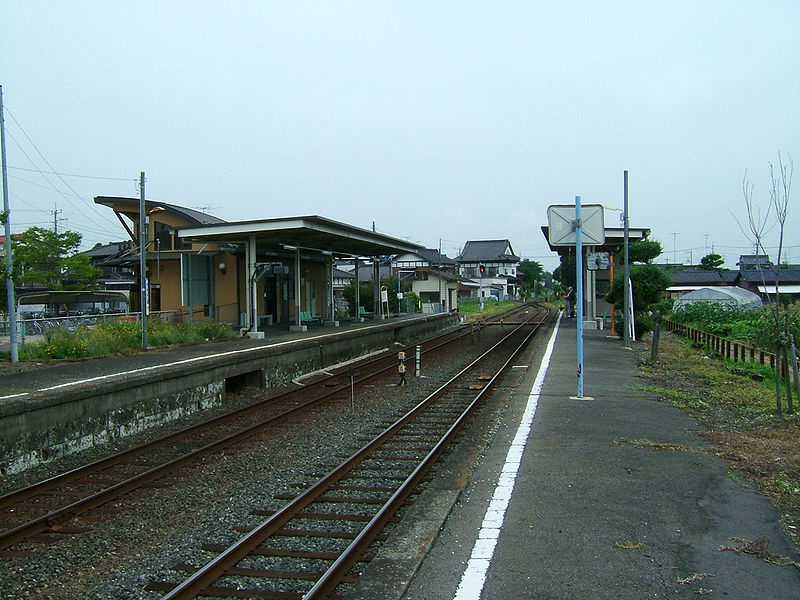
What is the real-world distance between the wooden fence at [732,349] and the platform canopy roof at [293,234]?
12084 millimetres

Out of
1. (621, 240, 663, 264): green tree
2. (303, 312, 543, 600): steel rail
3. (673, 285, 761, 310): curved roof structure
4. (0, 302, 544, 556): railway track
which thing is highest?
(621, 240, 663, 264): green tree

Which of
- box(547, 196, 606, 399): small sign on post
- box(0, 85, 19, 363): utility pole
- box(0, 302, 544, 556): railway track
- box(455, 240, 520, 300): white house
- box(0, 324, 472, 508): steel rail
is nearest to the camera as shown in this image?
box(0, 302, 544, 556): railway track

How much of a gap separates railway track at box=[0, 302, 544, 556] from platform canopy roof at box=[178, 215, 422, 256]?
8495 millimetres

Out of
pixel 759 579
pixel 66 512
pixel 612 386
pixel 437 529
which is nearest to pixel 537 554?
pixel 437 529

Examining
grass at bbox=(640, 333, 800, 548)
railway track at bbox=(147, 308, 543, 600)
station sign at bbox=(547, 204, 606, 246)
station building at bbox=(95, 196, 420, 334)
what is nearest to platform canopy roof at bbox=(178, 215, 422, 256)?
station building at bbox=(95, 196, 420, 334)

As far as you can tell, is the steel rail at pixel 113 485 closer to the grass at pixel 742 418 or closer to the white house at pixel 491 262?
the grass at pixel 742 418

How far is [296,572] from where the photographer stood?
4.37 meters

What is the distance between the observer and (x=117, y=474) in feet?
24.4

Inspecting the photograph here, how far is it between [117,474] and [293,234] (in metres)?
15.1

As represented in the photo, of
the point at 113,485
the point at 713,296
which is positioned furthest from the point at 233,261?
the point at 713,296

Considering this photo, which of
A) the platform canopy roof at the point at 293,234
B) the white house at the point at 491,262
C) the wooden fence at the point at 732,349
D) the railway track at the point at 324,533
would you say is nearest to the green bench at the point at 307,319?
the platform canopy roof at the point at 293,234

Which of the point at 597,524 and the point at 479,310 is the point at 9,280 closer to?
the point at 597,524

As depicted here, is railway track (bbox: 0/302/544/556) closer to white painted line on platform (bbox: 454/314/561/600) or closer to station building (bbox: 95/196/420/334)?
white painted line on platform (bbox: 454/314/561/600)

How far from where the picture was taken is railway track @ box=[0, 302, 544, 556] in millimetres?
5693
